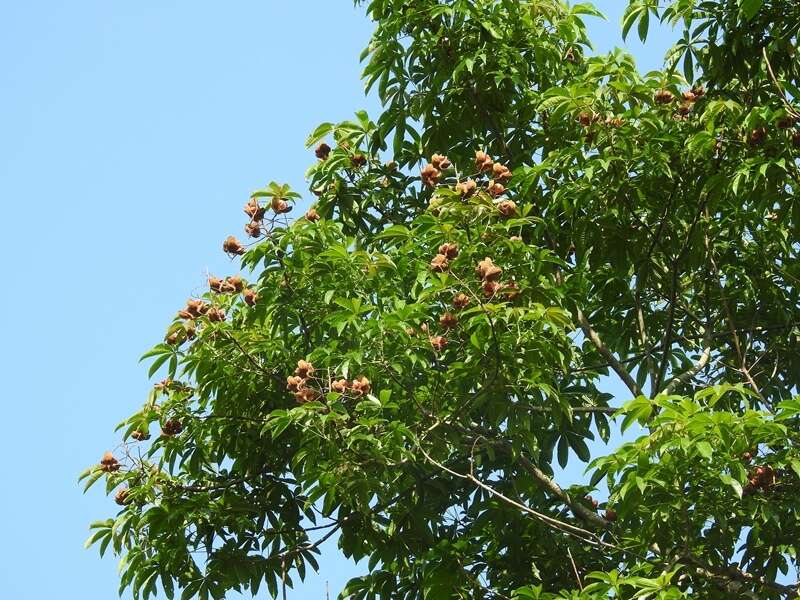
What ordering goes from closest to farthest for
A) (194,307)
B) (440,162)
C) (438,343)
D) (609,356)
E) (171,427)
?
1. (438,343)
2. (440,162)
3. (194,307)
4. (171,427)
5. (609,356)

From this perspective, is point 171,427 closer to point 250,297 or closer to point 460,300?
point 250,297

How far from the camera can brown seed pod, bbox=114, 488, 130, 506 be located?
7.57 m

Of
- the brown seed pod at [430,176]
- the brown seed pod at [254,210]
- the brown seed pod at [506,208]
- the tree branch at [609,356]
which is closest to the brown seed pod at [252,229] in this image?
the brown seed pod at [254,210]

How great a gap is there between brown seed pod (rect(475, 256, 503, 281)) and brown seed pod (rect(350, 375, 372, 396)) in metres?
0.69

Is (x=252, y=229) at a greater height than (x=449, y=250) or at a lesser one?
greater

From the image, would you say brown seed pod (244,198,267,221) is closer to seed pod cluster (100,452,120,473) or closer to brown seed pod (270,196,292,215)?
brown seed pod (270,196,292,215)

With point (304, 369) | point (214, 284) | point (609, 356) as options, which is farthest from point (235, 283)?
point (609, 356)

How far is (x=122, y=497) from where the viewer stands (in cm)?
757

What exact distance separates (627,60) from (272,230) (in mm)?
2496

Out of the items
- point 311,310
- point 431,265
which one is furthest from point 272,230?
point 431,265

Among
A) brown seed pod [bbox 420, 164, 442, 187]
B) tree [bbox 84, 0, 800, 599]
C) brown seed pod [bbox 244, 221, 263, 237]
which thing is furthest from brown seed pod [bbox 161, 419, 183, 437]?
brown seed pod [bbox 420, 164, 442, 187]

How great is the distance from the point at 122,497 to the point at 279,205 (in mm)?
1760

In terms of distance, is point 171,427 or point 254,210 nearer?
point 254,210

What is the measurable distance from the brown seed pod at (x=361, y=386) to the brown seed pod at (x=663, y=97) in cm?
248
